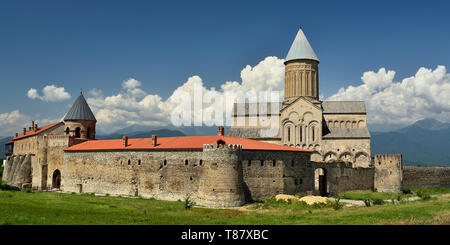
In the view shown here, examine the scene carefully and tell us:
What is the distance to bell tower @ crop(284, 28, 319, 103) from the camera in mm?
54312

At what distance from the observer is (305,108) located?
51812 mm

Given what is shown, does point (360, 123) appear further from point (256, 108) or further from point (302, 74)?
point (256, 108)

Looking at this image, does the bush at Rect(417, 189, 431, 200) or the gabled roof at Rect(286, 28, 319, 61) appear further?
the gabled roof at Rect(286, 28, 319, 61)

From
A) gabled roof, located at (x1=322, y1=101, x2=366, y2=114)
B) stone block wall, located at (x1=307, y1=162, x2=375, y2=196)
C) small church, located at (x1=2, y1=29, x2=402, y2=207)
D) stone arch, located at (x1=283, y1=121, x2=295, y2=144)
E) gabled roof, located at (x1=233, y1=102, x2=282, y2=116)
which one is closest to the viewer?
small church, located at (x1=2, y1=29, x2=402, y2=207)

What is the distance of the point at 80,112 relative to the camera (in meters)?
49.5

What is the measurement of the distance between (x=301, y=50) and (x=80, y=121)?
3143 cm

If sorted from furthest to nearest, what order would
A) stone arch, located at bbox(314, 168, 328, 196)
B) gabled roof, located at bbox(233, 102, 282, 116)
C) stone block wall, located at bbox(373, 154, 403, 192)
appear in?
gabled roof, located at bbox(233, 102, 282, 116) < stone block wall, located at bbox(373, 154, 403, 192) < stone arch, located at bbox(314, 168, 328, 196)

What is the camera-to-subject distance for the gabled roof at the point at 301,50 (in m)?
54.6


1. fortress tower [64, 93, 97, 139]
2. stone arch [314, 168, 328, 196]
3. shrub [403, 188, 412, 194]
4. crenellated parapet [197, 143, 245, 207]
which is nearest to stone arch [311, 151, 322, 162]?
stone arch [314, 168, 328, 196]

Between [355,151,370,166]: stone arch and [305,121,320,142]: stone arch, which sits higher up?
[305,121,320,142]: stone arch

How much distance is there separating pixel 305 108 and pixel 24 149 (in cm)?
3975

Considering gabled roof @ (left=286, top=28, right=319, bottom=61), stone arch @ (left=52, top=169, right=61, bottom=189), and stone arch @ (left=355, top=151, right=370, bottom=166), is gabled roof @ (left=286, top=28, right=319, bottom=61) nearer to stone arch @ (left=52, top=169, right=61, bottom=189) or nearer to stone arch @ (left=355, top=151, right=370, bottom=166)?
stone arch @ (left=355, top=151, right=370, bottom=166)

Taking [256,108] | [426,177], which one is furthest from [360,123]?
[256,108]
